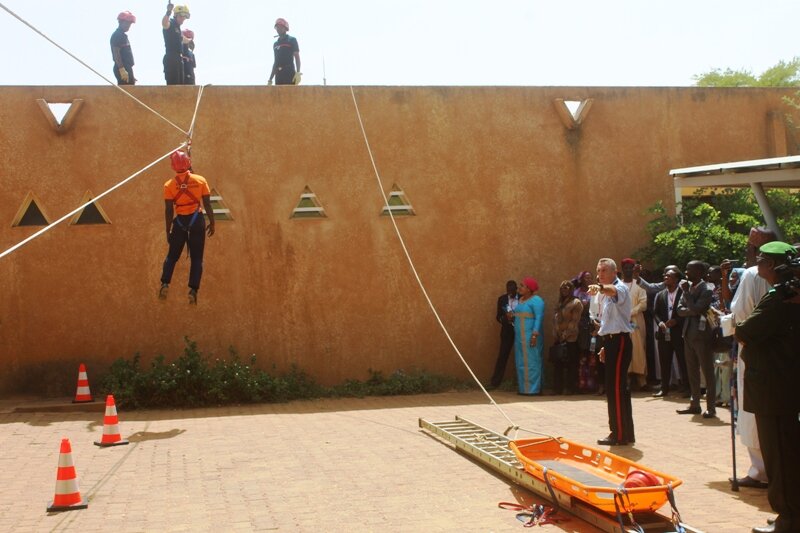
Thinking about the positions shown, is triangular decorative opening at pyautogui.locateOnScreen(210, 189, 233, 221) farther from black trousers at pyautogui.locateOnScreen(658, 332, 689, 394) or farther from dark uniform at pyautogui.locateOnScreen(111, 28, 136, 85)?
black trousers at pyautogui.locateOnScreen(658, 332, 689, 394)

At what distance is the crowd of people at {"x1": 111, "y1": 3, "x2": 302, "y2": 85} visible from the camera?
14.9m

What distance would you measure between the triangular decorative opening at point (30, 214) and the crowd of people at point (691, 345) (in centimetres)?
718

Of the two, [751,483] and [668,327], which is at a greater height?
[668,327]

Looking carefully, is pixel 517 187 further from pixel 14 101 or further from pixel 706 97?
pixel 14 101

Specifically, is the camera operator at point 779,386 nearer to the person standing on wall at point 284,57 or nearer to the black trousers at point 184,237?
the black trousers at point 184,237

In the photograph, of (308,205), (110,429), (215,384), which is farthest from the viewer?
(308,205)

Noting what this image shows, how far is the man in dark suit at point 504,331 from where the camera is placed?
1532 centimetres

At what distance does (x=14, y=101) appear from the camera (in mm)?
14539

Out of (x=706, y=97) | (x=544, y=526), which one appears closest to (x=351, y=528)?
(x=544, y=526)

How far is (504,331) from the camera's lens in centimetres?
1536

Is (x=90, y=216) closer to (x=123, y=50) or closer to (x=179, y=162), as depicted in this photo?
(x=123, y=50)

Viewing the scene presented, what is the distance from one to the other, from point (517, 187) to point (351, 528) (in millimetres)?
9707

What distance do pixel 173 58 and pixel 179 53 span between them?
0.13m

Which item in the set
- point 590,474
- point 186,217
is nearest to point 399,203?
point 186,217
